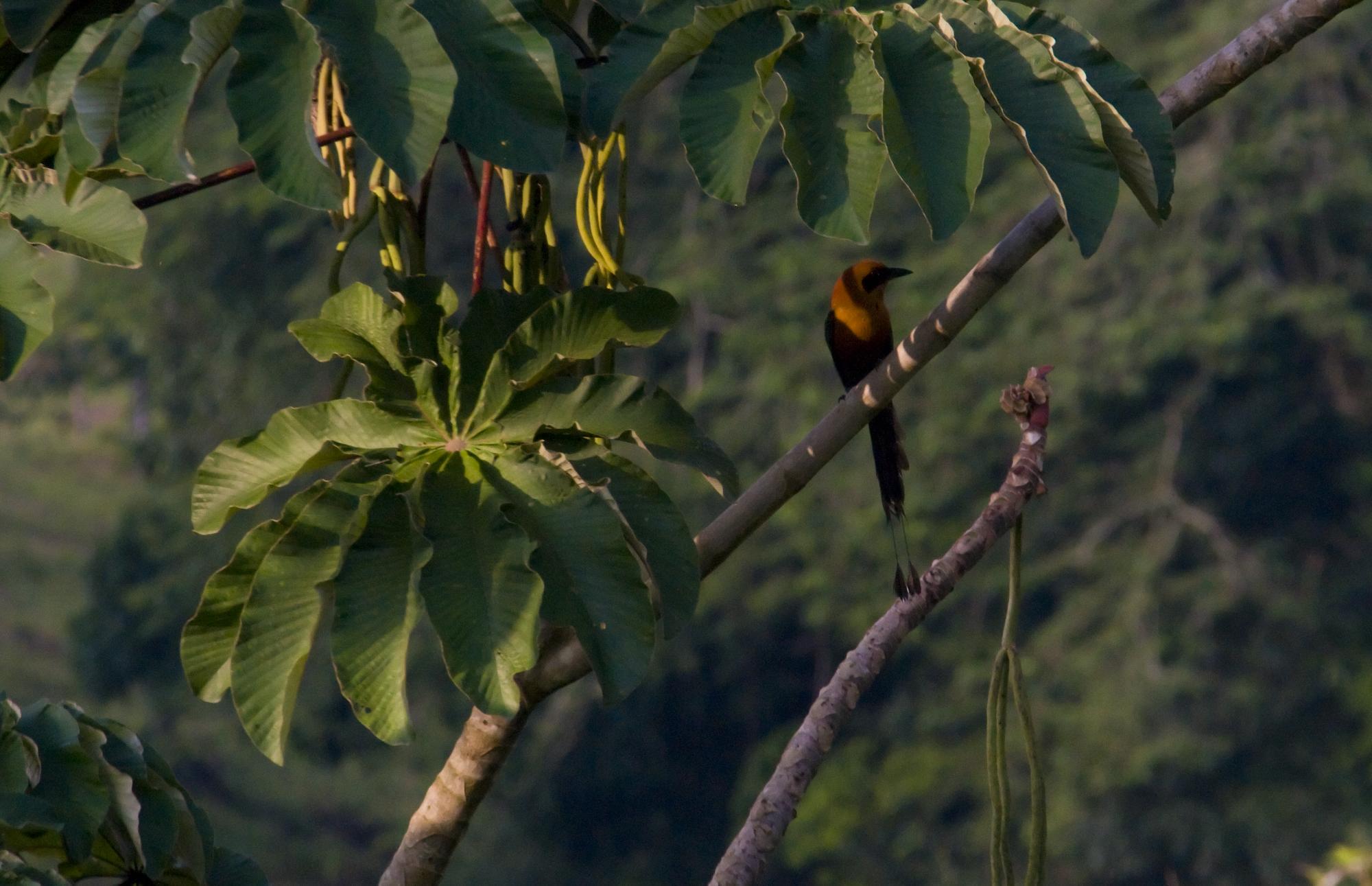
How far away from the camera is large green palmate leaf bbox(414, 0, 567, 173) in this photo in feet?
5.19

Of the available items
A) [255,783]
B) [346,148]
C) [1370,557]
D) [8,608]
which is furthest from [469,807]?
[8,608]

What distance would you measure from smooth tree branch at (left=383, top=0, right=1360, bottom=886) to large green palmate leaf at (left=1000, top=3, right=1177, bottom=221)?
0.23 m

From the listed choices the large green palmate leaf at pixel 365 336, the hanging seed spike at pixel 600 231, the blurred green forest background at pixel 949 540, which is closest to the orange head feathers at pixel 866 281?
the hanging seed spike at pixel 600 231

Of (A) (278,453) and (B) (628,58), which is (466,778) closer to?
(A) (278,453)

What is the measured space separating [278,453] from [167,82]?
1.30ft

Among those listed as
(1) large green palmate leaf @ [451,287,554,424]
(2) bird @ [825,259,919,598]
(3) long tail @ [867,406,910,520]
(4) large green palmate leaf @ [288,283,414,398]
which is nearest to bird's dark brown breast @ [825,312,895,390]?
(2) bird @ [825,259,919,598]

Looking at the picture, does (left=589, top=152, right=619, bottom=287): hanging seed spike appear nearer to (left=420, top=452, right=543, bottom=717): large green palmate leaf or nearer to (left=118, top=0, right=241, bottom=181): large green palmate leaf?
(left=420, top=452, right=543, bottom=717): large green palmate leaf

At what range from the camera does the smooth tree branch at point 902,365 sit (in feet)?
6.22

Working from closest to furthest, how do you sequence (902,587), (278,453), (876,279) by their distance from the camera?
1. (278,453)
2. (902,587)
3. (876,279)

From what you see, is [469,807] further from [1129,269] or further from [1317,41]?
[1317,41]

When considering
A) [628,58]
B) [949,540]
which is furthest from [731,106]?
[949,540]

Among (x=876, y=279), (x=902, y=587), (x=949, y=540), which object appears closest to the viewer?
(x=902, y=587)

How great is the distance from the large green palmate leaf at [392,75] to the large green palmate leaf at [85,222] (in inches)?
12.1

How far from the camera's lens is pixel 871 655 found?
1.99 m
